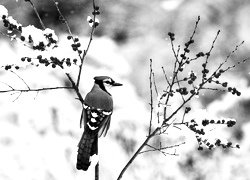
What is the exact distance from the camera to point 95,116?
124 inches

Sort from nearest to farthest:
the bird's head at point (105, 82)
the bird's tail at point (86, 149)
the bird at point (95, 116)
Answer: the bird's tail at point (86, 149), the bird at point (95, 116), the bird's head at point (105, 82)

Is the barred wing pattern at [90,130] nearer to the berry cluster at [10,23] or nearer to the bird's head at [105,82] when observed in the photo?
the bird's head at [105,82]

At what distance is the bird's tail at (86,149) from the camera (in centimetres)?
292

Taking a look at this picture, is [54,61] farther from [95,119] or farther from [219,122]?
[219,122]

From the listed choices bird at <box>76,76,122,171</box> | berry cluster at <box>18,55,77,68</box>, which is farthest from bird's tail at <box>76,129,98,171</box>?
berry cluster at <box>18,55,77,68</box>

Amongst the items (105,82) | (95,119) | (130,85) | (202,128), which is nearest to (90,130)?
(95,119)

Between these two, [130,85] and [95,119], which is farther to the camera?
[130,85]

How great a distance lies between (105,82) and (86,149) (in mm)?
522

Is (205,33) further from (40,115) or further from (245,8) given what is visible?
(40,115)

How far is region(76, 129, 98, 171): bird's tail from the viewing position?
2922 mm

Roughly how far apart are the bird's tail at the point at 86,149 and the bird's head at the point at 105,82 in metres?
0.36

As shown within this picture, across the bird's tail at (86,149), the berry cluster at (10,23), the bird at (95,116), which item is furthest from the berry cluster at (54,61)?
the bird's tail at (86,149)

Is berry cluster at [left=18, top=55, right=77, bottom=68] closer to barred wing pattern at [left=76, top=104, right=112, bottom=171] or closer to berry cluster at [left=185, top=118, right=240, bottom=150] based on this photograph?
barred wing pattern at [left=76, top=104, right=112, bottom=171]

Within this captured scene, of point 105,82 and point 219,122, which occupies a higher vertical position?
point 105,82
